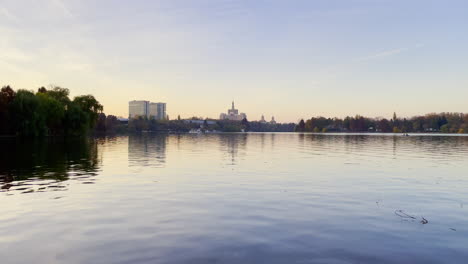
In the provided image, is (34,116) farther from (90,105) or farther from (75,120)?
(90,105)

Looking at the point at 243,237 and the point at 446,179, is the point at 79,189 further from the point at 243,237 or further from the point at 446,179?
the point at 446,179

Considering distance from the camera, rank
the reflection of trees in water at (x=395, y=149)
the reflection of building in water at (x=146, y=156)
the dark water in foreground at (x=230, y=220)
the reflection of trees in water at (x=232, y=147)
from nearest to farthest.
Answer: the dark water in foreground at (x=230, y=220), the reflection of building in water at (x=146, y=156), the reflection of trees in water at (x=232, y=147), the reflection of trees in water at (x=395, y=149)

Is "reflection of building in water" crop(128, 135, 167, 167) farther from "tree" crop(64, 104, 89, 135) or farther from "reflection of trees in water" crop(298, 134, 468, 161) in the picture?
"tree" crop(64, 104, 89, 135)

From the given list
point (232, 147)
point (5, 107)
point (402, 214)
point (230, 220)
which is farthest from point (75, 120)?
point (402, 214)

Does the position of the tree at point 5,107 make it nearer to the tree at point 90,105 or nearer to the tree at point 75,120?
the tree at point 75,120

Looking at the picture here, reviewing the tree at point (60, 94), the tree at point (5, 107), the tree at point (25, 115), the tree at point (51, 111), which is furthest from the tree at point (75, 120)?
the tree at point (25, 115)

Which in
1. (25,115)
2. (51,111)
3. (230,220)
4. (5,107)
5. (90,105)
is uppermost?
(90,105)

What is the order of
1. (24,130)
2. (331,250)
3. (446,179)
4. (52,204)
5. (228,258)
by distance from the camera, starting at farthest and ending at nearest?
(24,130)
(446,179)
(52,204)
(331,250)
(228,258)

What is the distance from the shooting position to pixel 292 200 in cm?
2000

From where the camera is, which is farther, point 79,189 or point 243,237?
point 79,189

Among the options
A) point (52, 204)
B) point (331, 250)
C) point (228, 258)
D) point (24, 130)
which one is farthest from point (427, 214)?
point (24, 130)

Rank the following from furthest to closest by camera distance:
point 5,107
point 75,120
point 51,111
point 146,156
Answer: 1. point 75,120
2. point 51,111
3. point 5,107
4. point 146,156

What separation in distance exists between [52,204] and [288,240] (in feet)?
42.4

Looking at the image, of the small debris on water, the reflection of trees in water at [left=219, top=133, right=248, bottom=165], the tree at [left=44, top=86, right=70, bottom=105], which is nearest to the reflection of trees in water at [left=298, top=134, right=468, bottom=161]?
the reflection of trees in water at [left=219, top=133, right=248, bottom=165]
